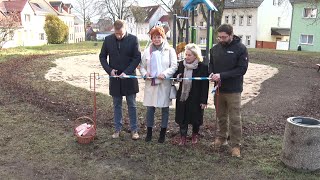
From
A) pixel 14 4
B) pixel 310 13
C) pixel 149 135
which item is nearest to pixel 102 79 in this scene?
pixel 149 135

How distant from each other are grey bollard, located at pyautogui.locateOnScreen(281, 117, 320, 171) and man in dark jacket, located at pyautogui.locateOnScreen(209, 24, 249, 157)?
73 cm

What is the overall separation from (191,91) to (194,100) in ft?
0.45

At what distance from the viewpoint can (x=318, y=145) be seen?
166 inches

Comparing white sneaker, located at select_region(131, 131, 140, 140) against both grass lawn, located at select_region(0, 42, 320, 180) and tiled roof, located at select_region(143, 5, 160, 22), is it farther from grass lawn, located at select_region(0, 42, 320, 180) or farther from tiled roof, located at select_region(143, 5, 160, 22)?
tiled roof, located at select_region(143, 5, 160, 22)

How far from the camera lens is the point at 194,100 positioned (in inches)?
195

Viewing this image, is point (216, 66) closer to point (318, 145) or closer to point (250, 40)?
point (318, 145)

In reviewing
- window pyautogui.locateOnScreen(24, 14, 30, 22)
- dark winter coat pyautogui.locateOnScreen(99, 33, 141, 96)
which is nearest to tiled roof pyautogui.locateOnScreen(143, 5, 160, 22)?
window pyautogui.locateOnScreen(24, 14, 30, 22)

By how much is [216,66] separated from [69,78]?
25.6 feet

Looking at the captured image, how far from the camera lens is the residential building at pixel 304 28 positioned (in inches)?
1480

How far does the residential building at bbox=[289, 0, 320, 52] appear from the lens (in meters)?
37.6

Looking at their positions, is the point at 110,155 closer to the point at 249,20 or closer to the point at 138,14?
the point at 249,20

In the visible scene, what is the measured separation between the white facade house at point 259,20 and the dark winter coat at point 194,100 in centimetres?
4226

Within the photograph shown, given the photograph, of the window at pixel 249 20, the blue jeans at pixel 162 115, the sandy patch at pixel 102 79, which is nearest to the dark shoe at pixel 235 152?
the blue jeans at pixel 162 115

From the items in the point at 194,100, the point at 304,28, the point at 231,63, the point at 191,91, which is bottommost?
the point at 194,100
